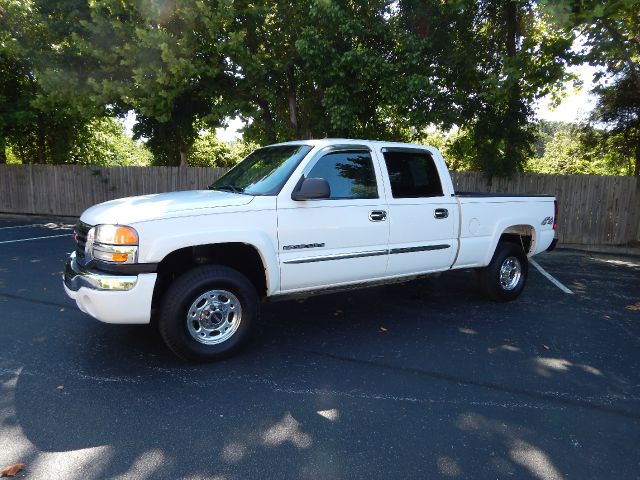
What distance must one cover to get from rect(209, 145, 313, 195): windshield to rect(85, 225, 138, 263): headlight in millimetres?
1213

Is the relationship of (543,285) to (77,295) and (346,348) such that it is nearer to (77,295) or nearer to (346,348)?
(346,348)

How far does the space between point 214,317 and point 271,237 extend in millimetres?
893

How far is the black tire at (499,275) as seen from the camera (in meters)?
6.09

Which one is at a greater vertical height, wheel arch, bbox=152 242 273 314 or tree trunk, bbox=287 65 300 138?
Result: tree trunk, bbox=287 65 300 138

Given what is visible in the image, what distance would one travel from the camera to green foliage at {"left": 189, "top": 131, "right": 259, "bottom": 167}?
24094mm

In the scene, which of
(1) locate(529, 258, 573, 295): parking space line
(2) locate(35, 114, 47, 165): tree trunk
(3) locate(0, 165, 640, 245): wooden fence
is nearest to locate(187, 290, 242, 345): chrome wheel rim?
(1) locate(529, 258, 573, 295): parking space line

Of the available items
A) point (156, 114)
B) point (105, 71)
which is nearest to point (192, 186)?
point (156, 114)

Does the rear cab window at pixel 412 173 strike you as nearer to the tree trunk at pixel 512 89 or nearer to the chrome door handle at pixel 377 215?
the chrome door handle at pixel 377 215

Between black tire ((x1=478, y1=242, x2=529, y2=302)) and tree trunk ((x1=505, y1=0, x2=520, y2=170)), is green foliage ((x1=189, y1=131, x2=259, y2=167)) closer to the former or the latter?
tree trunk ((x1=505, y1=0, x2=520, y2=170))

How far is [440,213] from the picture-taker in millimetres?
5387

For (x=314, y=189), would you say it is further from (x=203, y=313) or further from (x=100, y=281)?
(x=100, y=281)

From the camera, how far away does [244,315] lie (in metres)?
4.24

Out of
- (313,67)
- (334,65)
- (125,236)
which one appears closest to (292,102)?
(313,67)

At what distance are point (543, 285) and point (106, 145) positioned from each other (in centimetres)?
2295
